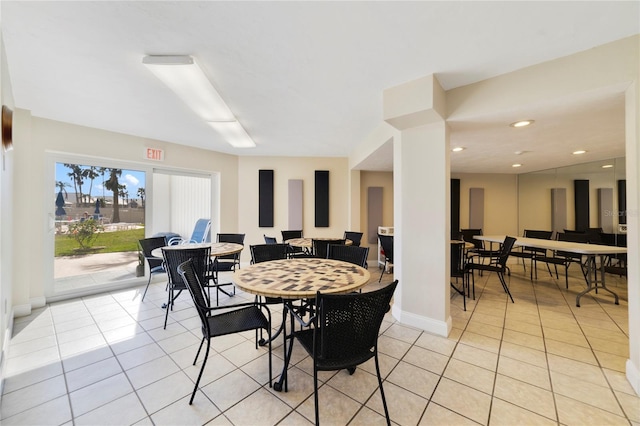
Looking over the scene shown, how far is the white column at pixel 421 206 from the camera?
2457 mm

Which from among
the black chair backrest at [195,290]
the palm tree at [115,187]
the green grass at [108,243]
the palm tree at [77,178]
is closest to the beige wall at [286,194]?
the green grass at [108,243]

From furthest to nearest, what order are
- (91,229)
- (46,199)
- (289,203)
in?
1. (289,203)
2. (91,229)
3. (46,199)

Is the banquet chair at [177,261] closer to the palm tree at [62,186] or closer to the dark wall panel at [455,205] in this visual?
the palm tree at [62,186]

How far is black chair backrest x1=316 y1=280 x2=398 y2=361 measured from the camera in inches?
50.7

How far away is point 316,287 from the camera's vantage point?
1665mm

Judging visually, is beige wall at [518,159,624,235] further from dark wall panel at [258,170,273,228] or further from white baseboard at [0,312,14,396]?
white baseboard at [0,312,14,396]

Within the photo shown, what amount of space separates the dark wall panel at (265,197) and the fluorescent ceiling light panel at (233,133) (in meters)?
1.15

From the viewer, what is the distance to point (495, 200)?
20.3ft

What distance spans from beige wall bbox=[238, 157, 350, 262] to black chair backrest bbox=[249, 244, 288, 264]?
2693 millimetres

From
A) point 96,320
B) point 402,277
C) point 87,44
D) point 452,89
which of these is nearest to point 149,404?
point 96,320

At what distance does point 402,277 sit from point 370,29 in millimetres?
2427

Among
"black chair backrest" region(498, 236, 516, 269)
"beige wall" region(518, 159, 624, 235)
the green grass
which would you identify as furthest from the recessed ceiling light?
the green grass

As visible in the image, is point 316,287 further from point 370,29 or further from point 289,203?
point 289,203

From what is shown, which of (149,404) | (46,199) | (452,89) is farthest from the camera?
(46,199)
